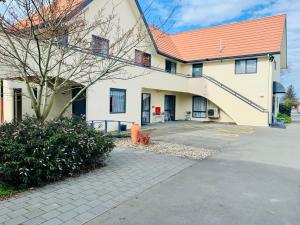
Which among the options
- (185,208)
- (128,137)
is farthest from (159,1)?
(128,137)

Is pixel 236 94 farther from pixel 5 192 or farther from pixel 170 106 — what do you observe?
pixel 5 192

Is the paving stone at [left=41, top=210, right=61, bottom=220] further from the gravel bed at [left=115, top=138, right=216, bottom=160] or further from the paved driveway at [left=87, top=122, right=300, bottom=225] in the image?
the gravel bed at [left=115, top=138, right=216, bottom=160]

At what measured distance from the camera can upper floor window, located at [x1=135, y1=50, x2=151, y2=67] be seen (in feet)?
52.8

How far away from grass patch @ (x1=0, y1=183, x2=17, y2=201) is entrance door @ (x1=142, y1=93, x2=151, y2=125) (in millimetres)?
13988

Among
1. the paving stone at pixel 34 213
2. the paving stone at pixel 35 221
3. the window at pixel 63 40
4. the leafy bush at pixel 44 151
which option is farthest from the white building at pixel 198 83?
the paving stone at pixel 35 221

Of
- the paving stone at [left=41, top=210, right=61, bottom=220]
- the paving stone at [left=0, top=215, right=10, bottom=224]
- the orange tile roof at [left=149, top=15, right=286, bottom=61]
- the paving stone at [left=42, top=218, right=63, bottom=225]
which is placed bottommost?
the paving stone at [left=42, top=218, right=63, bottom=225]

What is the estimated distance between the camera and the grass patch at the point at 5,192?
14.9 ft

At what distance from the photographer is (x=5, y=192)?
467 cm

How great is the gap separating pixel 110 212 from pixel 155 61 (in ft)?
53.4

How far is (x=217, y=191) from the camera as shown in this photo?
5238 mm

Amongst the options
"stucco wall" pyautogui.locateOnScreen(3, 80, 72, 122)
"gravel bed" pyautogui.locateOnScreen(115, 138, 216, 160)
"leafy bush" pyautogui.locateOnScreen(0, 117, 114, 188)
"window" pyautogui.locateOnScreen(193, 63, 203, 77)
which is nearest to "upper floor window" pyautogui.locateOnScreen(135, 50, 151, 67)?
"stucco wall" pyautogui.locateOnScreen(3, 80, 72, 122)

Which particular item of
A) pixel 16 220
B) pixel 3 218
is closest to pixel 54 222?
pixel 16 220

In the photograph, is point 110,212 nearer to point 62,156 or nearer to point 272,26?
point 62,156

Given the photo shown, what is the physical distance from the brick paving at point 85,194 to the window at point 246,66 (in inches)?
625
